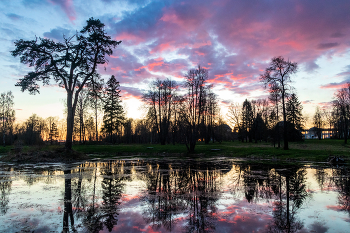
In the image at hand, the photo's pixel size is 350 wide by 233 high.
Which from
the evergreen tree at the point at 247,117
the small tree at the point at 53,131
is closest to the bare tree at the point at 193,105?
the evergreen tree at the point at 247,117

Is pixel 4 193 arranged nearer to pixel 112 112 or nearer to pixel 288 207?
pixel 288 207

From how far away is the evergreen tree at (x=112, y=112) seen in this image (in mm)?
55219

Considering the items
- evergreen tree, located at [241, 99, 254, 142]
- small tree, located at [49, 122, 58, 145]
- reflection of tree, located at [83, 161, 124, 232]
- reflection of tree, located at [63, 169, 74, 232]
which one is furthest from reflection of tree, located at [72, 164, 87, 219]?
small tree, located at [49, 122, 58, 145]

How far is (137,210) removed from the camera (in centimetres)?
620

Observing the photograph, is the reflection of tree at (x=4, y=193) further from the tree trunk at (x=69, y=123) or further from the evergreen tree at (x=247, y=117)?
the evergreen tree at (x=247, y=117)

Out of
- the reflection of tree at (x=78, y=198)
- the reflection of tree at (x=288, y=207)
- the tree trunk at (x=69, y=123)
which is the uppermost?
the tree trunk at (x=69, y=123)

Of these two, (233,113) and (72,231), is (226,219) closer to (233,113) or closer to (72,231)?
(72,231)

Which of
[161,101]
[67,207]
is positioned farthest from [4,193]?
[161,101]

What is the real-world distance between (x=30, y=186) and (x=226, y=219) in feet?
27.6

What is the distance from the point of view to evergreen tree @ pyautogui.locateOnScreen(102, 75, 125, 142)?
55.2m

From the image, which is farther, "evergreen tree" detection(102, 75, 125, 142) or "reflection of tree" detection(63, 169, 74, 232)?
"evergreen tree" detection(102, 75, 125, 142)

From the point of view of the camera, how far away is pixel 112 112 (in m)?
55.7

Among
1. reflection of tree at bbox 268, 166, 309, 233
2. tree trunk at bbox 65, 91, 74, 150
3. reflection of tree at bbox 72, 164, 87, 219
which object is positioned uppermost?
tree trunk at bbox 65, 91, 74, 150

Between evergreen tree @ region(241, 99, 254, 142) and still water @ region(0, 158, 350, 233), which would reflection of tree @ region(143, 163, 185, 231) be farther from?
evergreen tree @ region(241, 99, 254, 142)
